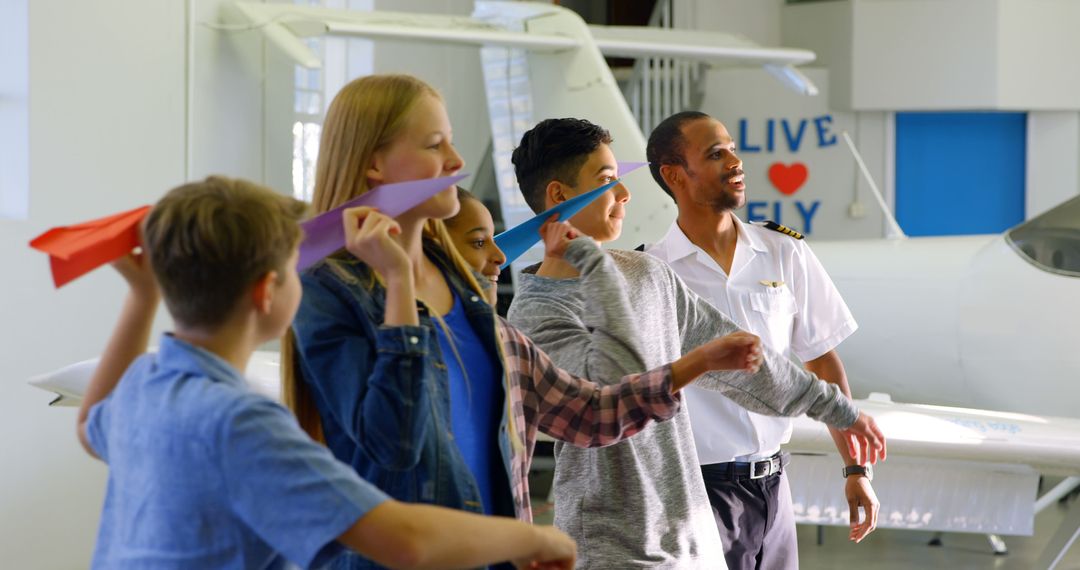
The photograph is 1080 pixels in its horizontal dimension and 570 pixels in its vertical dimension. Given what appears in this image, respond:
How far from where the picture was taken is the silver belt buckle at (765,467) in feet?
7.21

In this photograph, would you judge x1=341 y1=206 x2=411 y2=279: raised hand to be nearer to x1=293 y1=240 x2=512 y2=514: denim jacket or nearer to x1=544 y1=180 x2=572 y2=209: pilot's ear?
x1=293 y1=240 x2=512 y2=514: denim jacket

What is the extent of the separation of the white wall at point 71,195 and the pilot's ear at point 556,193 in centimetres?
292

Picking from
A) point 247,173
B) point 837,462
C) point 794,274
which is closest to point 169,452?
point 794,274

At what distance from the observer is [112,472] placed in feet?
3.38

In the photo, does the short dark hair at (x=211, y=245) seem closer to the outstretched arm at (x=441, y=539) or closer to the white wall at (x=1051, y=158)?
the outstretched arm at (x=441, y=539)

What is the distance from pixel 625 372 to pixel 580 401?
96mm

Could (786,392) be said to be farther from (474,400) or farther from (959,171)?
(959,171)

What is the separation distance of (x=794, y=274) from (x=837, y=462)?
45.8 inches

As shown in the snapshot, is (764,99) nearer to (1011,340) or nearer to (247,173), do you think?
(247,173)

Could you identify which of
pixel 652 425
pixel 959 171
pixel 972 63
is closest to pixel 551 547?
pixel 652 425

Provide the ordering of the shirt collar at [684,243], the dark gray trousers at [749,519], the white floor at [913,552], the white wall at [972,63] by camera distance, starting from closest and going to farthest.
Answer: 1. the dark gray trousers at [749,519]
2. the shirt collar at [684,243]
3. the white floor at [913,552]
4. the white wall at [972,63]

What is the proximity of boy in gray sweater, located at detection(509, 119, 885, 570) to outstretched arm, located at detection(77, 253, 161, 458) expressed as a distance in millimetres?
607

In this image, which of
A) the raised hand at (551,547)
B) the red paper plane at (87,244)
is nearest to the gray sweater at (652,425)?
the raised hand at (551,547)

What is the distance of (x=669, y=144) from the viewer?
8.05ft
